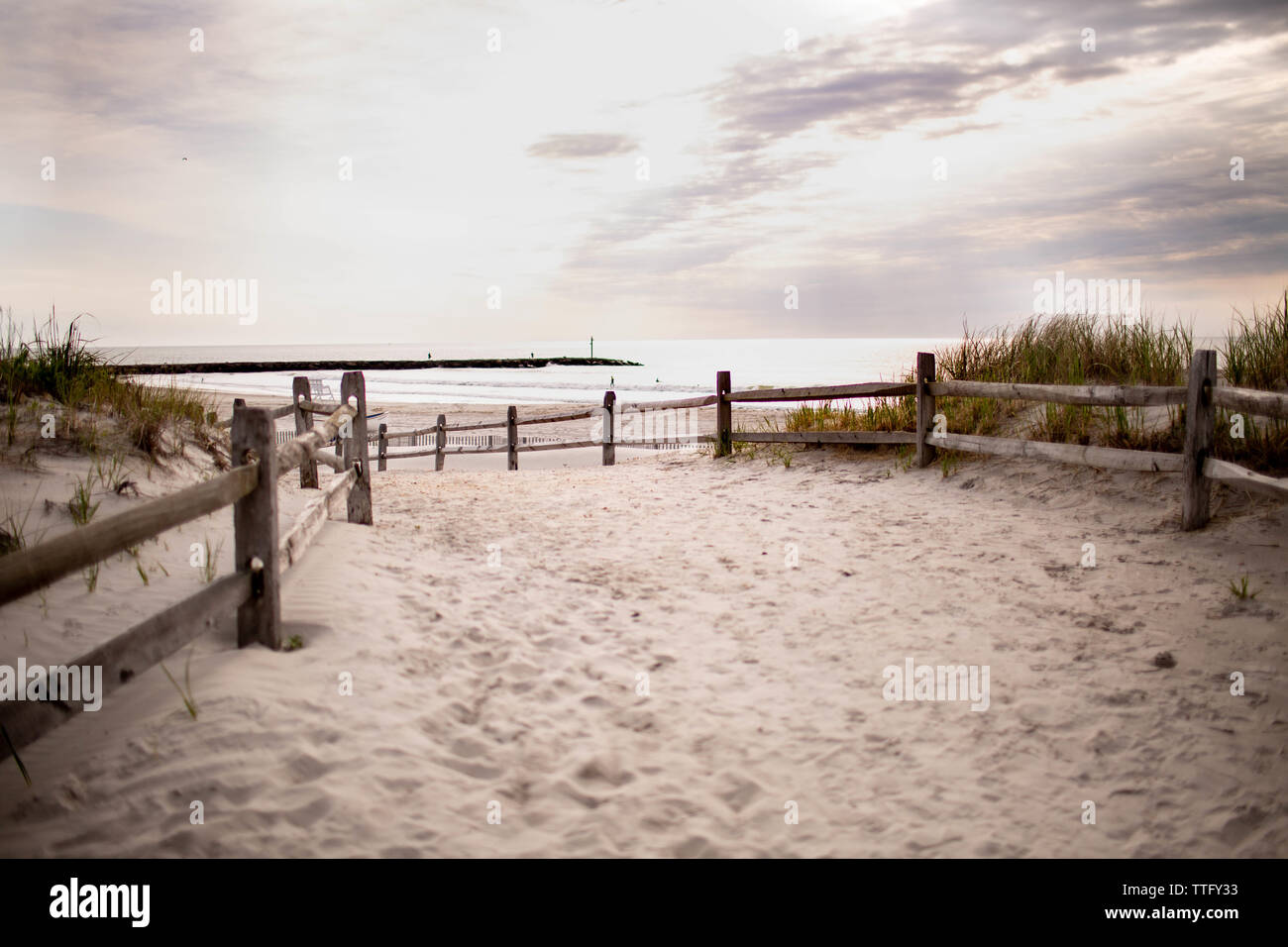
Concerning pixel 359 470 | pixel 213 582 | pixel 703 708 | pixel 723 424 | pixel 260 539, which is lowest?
pixel 703 708

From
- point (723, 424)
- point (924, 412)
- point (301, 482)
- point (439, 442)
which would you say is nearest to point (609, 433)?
point (723, 424)

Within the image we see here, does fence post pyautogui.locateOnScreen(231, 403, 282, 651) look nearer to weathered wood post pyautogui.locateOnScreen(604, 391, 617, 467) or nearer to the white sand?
the white sand

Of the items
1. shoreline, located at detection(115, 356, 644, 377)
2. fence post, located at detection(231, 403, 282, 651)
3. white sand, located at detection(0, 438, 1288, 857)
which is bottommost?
white sand, located at detection(0, 438, 1288, 857)

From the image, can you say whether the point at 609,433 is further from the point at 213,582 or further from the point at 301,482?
the point at 213,582

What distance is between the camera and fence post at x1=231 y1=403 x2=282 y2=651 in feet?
12.0

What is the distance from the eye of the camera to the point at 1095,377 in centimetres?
893

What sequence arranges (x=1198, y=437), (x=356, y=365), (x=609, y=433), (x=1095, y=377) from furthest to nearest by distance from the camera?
(x=356, y=365) < (x=609, y=433) < (x=1095, y=377) < (x=1198, y=437)

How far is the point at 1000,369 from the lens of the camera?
Answer: 984 cm

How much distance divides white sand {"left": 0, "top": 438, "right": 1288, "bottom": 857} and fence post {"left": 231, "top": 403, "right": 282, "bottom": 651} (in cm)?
12

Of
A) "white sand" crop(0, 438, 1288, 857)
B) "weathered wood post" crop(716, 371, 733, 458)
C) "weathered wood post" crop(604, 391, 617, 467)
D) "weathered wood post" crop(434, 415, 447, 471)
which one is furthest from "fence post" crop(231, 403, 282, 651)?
"weathered wood post" crop(434, 415, 447, 471)

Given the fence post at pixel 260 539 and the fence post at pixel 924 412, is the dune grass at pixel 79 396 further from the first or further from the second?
the fence post at pixel 924 412

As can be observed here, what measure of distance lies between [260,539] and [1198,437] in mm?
6195
